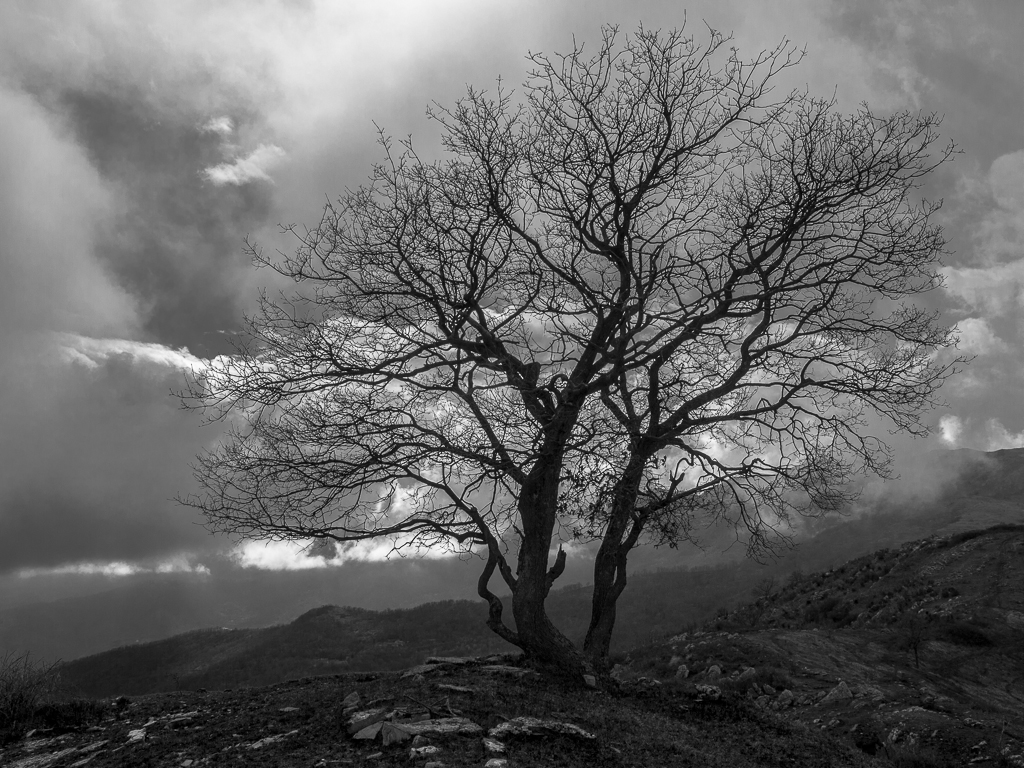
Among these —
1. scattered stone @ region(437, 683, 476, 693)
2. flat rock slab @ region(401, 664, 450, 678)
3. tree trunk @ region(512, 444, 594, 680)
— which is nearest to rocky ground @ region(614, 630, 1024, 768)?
tree trunk @ region(512, 444, 594, 680)

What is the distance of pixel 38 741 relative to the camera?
821 cm

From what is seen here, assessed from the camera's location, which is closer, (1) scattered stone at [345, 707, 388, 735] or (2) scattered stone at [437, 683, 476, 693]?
(1) scattered stone at [345, 707, 388, 735]

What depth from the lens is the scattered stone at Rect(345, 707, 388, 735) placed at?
7.01 m

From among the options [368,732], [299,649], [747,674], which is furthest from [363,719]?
[299,649]

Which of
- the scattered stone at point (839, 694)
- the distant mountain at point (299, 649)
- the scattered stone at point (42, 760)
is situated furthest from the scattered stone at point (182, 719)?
the distant mountain at point (299, 649)

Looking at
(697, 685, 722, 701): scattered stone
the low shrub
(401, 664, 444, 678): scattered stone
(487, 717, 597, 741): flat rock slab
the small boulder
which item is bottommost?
the small boulder

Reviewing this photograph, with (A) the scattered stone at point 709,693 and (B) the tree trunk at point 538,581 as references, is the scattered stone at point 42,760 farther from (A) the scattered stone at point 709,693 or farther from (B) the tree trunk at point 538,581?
(A) the scattered stone at point 709,693

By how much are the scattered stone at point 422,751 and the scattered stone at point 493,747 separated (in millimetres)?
490

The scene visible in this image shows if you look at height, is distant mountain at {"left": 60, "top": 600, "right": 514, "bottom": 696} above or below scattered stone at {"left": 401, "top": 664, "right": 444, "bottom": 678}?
below

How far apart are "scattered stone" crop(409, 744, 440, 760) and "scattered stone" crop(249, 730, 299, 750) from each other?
1777 mm

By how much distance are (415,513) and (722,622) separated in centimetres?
2117

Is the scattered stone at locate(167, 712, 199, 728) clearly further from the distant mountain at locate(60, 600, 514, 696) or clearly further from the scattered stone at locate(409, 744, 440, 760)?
the distant mountain at locate(60, 600, 514, 696)

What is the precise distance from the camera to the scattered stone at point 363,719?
7.01 metres

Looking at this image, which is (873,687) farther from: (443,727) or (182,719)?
(182,719)
